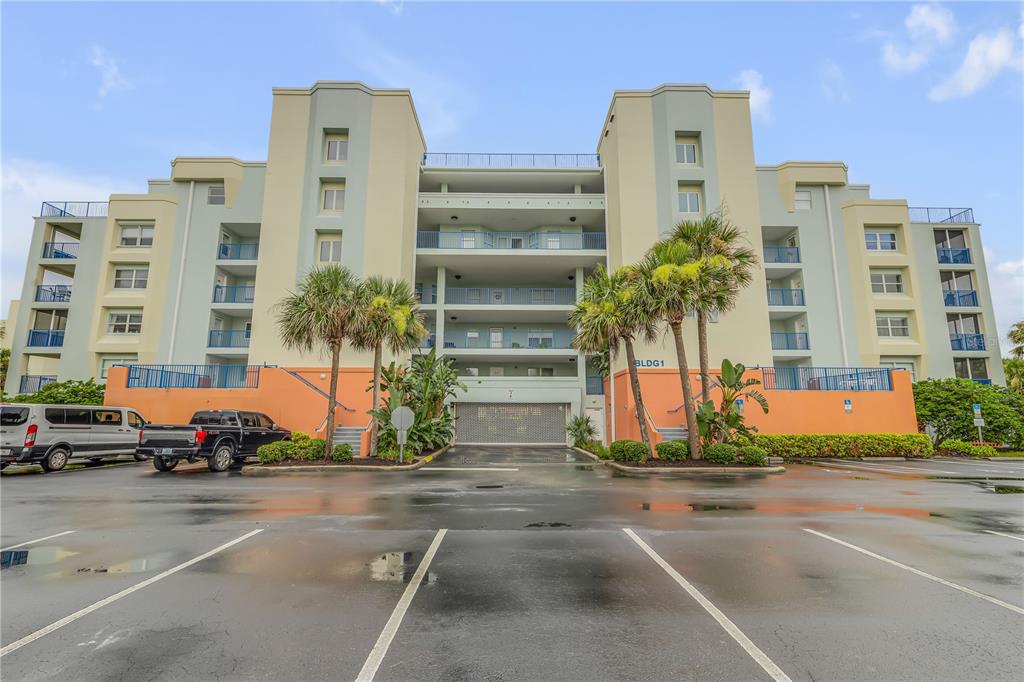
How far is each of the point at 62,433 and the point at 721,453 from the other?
900 inches

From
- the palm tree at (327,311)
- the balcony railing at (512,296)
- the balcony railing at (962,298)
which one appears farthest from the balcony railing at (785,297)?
the palm tree at (327,311)

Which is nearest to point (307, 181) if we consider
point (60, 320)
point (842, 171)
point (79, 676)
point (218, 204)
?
point (218, 204)

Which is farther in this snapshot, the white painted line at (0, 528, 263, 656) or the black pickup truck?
the black pickup truck

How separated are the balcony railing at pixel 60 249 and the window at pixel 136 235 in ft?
14.4

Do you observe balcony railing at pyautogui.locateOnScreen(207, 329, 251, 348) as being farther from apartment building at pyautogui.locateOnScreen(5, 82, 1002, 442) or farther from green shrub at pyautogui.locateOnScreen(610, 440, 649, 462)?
green shrub at pyautogui.locateOnScreen(610, 440, 649, 462)

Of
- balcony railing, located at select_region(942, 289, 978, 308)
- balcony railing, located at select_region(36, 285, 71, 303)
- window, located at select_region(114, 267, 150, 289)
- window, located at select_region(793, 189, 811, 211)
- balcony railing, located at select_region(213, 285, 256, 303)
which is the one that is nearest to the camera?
balcony railing, located at select_region(213, 285, 256, 303)

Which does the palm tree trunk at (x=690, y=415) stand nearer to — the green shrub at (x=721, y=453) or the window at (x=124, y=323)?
the green shrub at (x=721, y=453)

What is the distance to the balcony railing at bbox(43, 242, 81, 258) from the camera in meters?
29.9

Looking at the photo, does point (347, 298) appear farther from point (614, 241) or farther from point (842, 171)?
point (842, 171)

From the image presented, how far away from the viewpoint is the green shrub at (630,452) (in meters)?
17.6

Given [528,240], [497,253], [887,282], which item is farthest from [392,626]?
[887,282]

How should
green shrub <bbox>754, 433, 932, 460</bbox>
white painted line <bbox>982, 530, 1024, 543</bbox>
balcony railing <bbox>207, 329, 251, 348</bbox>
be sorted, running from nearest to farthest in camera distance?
1. white painted line <bbox>982, 530, 1024, 543</bbox>
2. green shrub <bbox>754, 433, 932, 460</bbox>
3. balcony railing <bbox>207, 329, 251, 348</bbox>

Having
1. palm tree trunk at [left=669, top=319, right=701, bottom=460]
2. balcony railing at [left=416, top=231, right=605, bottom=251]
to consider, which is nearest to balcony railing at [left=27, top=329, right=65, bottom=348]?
balcony railing at [left=416, top=231, right=605, bottom=251]

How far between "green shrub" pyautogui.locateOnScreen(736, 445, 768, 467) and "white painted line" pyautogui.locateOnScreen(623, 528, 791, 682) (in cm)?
1249
